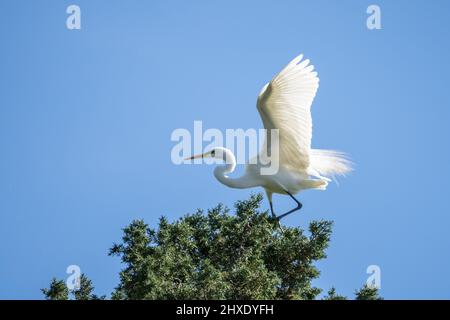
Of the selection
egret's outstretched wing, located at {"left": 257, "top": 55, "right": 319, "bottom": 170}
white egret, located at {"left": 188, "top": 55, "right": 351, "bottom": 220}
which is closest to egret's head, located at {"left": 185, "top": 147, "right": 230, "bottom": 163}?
white egret, located at {"left": 188, "top": 55, "right": 351, "bottom": 220}

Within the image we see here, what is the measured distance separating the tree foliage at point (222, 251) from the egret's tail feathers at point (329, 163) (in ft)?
2.82

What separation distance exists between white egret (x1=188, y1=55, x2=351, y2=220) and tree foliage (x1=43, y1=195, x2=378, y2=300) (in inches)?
18.5

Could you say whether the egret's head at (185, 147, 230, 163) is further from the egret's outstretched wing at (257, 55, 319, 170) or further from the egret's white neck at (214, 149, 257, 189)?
the egret's outstretched wing at (257, 55, 319, 170)

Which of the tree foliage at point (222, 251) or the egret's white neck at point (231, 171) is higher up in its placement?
the egret's white neck at point (231, 171)

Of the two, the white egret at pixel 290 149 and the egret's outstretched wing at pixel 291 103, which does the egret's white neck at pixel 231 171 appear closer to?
the white egret at pixel 290 149

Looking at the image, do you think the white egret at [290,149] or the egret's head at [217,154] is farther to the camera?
the egret's head at [217,154]

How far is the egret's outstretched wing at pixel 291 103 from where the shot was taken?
1103 cm

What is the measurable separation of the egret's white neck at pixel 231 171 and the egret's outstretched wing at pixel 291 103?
1261 millimetres

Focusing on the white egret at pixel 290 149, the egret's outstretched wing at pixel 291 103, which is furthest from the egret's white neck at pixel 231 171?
the egret's outstretched wing at pixel 291 103

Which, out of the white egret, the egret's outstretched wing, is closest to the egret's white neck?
the white egret

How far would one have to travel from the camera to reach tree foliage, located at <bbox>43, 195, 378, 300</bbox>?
1188 centimetres

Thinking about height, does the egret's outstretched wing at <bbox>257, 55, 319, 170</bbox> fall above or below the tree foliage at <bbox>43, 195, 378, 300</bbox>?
above

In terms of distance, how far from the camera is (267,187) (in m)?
13.2

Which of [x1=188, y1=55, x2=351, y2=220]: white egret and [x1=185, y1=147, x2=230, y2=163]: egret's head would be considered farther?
[x1=185, y1=147, x2=230, y2=163]: egret's head
